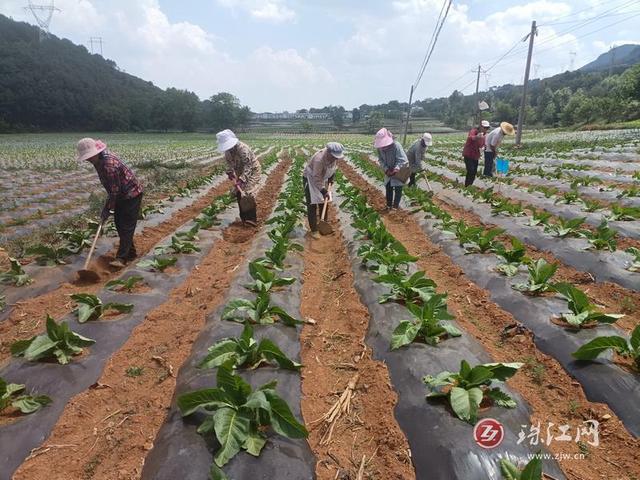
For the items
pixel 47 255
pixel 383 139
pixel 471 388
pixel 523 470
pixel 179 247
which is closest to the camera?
pixel 523 470

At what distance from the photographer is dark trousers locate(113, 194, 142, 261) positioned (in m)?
6.46

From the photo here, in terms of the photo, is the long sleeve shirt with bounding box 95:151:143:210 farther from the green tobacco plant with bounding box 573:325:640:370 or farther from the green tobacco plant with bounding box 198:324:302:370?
the green tobacco plant with bounding box 573:325:640:370

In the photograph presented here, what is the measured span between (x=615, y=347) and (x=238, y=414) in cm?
281

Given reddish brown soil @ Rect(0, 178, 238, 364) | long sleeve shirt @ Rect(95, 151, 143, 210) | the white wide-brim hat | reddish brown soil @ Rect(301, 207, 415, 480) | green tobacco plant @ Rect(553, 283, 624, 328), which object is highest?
the white wide-brim hat

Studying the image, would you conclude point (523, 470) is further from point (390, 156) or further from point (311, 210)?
point (390, 156)

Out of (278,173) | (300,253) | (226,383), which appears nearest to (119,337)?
(226,383)

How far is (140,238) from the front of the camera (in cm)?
825

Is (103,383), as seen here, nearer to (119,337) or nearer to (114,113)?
(119,337)

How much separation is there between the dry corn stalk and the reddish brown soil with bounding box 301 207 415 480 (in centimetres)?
3

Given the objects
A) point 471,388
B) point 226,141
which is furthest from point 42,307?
point 471,388

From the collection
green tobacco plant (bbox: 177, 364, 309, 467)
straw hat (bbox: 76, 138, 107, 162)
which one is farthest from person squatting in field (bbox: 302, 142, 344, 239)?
green tobacco plant (bbox: 177, 364, 309, 467)

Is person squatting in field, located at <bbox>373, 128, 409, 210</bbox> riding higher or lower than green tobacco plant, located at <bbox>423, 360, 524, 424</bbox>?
higher

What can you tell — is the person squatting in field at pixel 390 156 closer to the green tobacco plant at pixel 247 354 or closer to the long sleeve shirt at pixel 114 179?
the long sleeve shirt at pixel 114 179

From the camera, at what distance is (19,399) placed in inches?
123
